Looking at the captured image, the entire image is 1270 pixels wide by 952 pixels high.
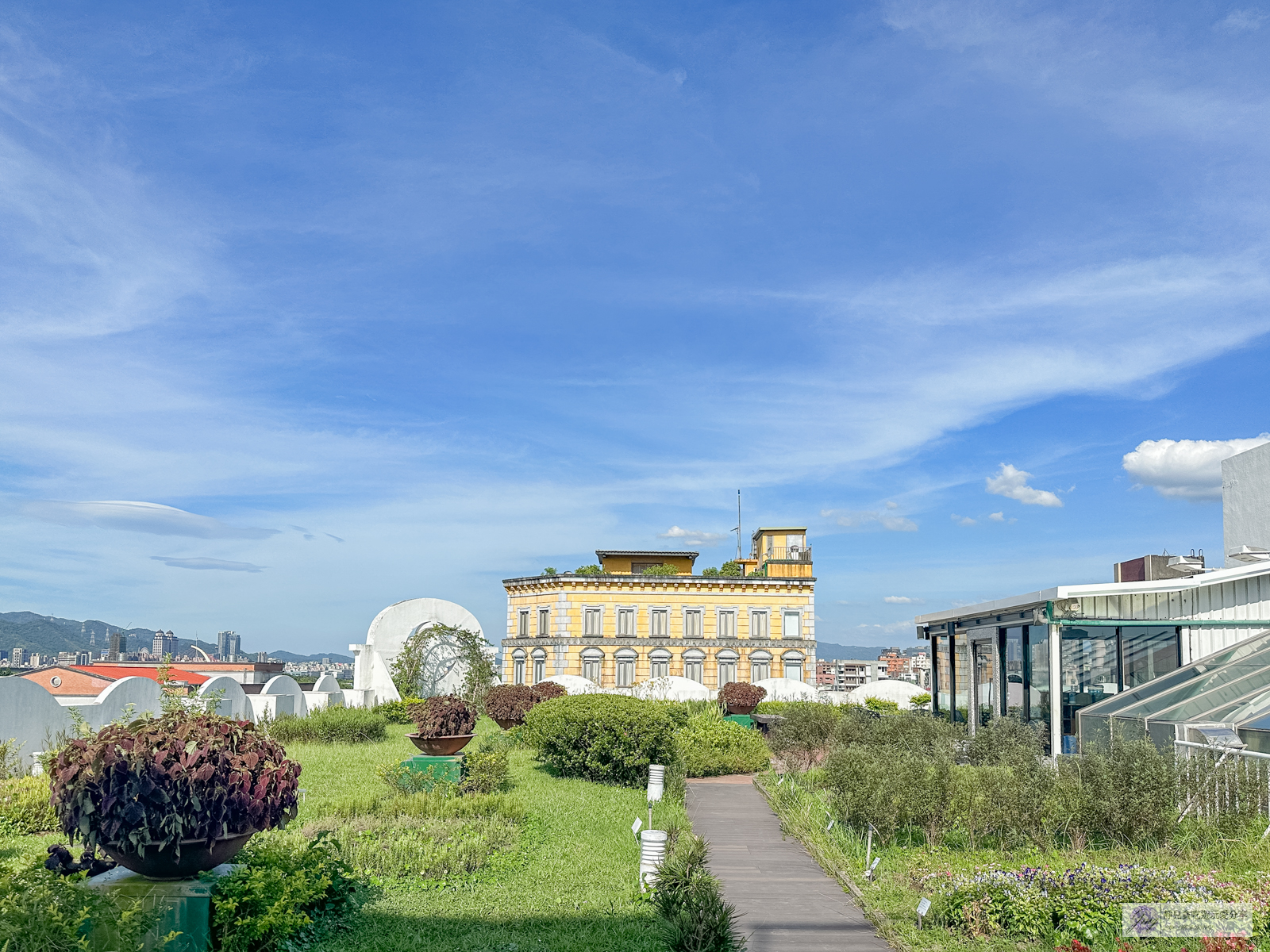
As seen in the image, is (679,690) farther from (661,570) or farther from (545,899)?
(545,899)

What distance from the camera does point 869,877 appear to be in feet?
29.2

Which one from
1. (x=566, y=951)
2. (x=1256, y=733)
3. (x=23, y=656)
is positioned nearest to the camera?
(x=566, y=951)

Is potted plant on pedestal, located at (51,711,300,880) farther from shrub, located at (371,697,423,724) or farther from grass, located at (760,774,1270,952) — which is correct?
shrub, located at (371,697,423,724)

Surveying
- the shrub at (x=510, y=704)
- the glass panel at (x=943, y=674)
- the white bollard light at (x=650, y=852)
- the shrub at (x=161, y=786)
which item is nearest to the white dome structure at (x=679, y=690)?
the shrub at (x=510, y=704)

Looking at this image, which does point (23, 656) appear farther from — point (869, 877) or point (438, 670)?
point (869, 877)

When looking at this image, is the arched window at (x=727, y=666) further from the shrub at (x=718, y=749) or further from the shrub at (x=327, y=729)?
the shrub at (x=718, y=749)

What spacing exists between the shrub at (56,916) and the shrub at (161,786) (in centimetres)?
40

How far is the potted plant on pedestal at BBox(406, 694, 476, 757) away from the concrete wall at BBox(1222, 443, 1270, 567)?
1883 cm

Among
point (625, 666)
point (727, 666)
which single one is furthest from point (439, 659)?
point (727, 666)

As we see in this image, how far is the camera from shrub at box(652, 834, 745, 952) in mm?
6461

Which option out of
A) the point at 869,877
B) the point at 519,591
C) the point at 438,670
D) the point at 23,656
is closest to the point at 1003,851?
the point at 869,877

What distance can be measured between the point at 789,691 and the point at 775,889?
25730mm

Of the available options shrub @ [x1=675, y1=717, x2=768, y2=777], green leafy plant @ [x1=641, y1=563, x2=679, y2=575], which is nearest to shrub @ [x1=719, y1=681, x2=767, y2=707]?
shrub @ [x1=675, y1=717, x2=768, y2=777]

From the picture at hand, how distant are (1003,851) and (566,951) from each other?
483 centimetres
